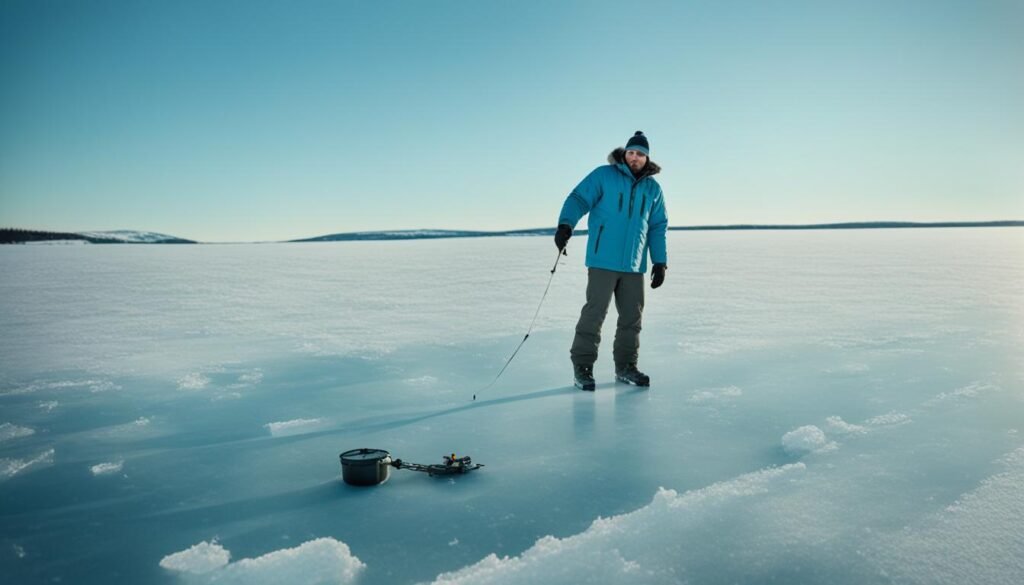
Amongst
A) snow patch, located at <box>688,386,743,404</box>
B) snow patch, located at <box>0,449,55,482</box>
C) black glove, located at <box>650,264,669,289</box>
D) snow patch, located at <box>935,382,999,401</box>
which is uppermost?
black glove, located at <box>650,264,669,289</box>

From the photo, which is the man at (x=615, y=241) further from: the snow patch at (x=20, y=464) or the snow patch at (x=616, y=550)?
the snow patch at (x=20, y=464)

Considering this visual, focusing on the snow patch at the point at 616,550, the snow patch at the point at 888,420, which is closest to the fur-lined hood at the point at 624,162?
the snow patch at the point at 888,420

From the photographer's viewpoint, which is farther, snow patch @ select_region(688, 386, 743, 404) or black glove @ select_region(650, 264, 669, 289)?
black glove @ select_region(650, 264, 669, 289)

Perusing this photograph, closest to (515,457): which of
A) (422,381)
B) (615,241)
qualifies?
(422,381)

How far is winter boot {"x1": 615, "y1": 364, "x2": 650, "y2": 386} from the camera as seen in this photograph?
4129 mm

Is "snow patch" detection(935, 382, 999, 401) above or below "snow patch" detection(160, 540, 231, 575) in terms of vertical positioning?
below

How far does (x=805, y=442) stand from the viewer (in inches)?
111

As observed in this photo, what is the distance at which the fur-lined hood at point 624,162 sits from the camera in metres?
4.18

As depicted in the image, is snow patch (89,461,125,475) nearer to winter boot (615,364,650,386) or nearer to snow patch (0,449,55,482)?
snow patch (0,449,55,482)

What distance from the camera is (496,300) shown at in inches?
370

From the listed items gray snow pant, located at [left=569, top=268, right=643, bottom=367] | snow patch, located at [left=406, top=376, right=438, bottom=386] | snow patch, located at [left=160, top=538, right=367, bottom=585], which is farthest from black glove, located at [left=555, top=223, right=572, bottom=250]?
snow patch, located at [left=160, top=538, right=367, bottom=585]

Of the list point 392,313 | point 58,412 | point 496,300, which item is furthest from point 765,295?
point 58,412

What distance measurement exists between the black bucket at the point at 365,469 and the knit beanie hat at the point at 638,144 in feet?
8.92

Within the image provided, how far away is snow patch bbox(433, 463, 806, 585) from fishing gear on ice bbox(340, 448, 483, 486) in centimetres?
67
